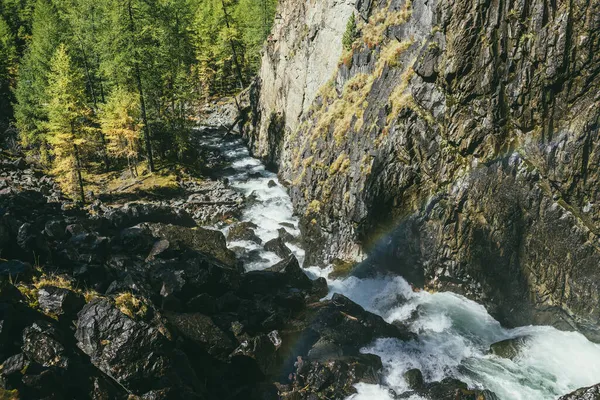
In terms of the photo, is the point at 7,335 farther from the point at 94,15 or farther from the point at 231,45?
the point at 231,45

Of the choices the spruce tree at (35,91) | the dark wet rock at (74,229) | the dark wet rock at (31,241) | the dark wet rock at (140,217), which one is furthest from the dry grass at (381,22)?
the spruce tree at (35,91)

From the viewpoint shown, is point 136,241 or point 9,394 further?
point 136,241

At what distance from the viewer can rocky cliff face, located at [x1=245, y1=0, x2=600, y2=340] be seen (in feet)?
59.3

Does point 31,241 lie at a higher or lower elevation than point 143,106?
lower

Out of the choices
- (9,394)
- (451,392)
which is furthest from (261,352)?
(9,394)

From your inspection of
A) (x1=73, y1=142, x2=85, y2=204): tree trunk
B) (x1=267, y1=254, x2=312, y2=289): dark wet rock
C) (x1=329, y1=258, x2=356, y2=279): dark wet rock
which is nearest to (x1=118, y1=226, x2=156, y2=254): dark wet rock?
(x1=267, y1=254, x2=312, y2=289): dark wet rock

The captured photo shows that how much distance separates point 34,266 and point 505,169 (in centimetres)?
2256

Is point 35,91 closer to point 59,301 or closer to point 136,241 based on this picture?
point 136,241

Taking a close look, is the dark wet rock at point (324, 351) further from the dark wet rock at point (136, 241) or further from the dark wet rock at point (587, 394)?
the dark wet rock at point (136, 241)

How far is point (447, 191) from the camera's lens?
73.7 ft

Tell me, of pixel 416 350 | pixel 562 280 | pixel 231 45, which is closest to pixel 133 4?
pixel 231 45

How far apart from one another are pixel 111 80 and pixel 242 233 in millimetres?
25462

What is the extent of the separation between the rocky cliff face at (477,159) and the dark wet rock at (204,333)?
12.1 m

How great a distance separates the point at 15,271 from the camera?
1410 centimetres
